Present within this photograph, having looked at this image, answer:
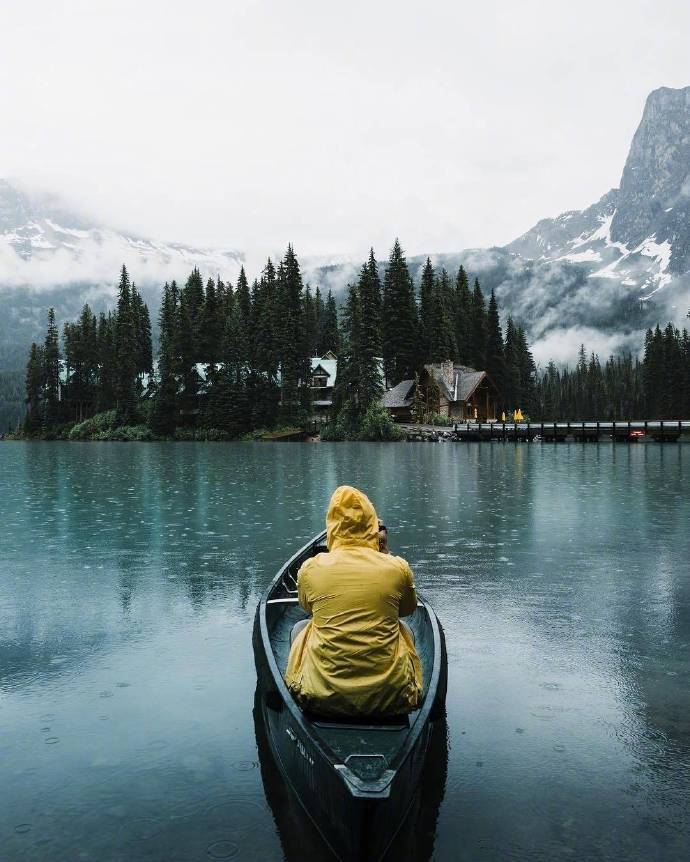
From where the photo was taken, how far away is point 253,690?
8711 mm

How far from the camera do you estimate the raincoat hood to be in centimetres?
609

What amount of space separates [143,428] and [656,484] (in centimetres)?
8228

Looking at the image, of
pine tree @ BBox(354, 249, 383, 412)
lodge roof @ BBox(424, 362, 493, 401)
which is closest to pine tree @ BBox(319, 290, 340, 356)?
lodge roof @ BBox(424, 362, 493, 401)

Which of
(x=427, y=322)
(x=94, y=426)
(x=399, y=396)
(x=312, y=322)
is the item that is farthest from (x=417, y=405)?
(x=94, y=426)

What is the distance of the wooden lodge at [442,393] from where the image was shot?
9275 centimetres

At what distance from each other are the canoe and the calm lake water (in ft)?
1.74

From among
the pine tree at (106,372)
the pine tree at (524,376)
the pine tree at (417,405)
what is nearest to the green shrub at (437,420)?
the pine tree at (417,405)

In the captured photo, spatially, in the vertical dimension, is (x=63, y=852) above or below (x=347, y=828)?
below

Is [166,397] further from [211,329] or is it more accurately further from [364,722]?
[364,722]

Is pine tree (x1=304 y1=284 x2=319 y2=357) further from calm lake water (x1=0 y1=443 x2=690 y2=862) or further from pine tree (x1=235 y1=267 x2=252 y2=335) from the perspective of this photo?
calm lake water (x1=0 y1=443 x2=690 y2=862)

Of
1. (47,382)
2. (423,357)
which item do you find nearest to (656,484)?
(423,357)

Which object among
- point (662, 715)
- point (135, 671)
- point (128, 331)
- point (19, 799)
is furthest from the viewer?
point (128, 331)

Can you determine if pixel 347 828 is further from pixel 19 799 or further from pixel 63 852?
pixel 19 799

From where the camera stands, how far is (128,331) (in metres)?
112
